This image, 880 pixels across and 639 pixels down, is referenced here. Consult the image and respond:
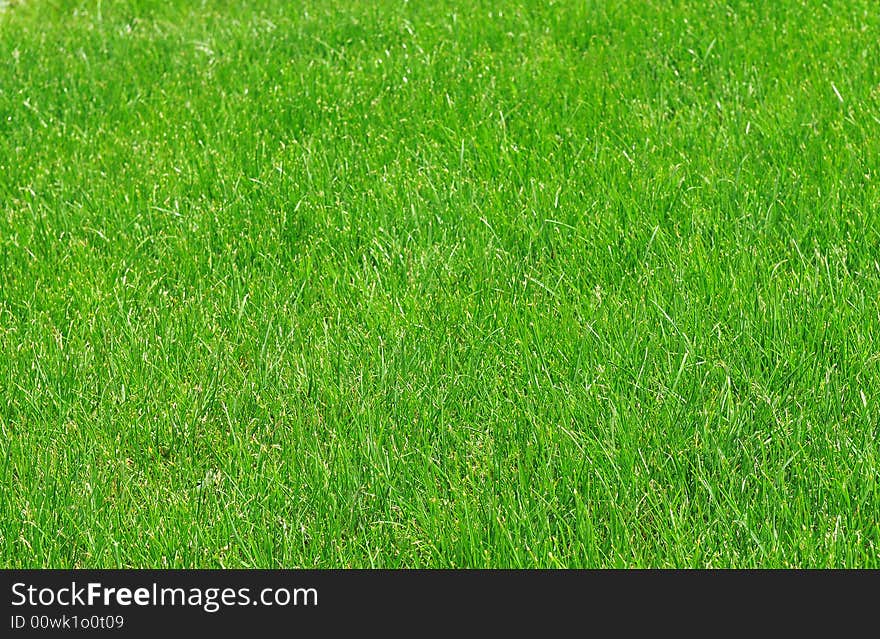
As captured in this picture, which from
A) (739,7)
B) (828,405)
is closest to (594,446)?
(828,405)

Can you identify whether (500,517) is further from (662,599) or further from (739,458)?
(739,458)

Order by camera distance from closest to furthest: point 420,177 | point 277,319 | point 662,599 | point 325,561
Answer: point 662,599 → point 325,561 → point 277,319 → point 420,177

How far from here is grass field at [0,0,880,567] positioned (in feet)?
9.46

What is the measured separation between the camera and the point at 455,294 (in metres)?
3.72

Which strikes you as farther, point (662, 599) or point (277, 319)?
point (277, 319)

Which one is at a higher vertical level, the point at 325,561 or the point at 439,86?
the point at 439,86

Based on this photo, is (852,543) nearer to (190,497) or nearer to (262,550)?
(262,550)

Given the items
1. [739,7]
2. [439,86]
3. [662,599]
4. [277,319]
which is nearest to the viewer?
[662,599]

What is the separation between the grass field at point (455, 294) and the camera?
9.46 feet

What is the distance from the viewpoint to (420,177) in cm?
445

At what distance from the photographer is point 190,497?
9.91ft

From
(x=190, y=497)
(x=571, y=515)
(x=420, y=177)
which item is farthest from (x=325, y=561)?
(x=420, y=177)

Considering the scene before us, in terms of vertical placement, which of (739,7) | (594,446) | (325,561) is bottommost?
(325,561)

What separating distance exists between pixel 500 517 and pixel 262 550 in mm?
638
